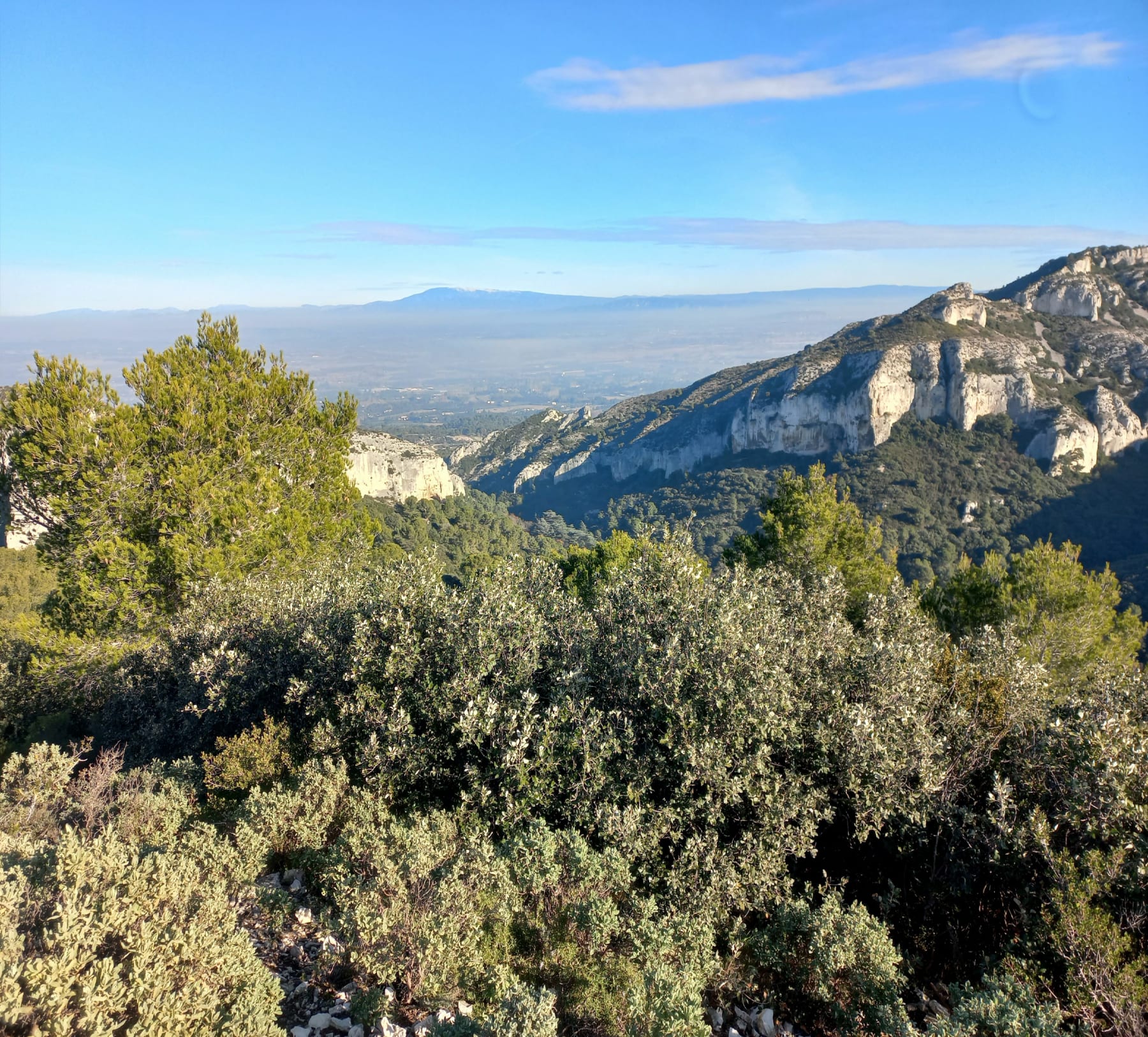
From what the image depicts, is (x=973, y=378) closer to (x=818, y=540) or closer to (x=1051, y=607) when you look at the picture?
(x=1051, y=607)

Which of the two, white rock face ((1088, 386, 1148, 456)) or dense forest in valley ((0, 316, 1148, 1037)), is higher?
white rock face ((1088, 386, 1148, 456))

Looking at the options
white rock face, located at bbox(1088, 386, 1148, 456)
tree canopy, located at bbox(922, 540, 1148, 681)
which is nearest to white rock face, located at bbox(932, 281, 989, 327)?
white rock face, located at bbox(1088, 386, 1148, 456)

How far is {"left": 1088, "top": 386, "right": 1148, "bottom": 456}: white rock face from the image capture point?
271ft

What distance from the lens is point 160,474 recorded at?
14.5 metres

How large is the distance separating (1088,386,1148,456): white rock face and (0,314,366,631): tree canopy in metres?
101

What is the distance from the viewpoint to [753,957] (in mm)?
6809

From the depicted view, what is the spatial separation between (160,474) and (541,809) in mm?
12251

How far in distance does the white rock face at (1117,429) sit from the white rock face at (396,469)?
91.4 metres

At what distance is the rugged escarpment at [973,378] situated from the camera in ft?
283

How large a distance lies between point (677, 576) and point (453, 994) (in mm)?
6124

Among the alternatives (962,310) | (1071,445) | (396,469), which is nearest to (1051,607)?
(1071,445)

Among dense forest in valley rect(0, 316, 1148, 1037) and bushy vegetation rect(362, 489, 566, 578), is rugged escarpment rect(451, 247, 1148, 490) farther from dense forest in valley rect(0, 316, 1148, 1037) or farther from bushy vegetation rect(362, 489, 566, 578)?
dense forest in valley rect(0, 316, 1148, 1037)

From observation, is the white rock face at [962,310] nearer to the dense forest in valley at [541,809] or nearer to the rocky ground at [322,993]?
the dense forest in valley at [541,809]

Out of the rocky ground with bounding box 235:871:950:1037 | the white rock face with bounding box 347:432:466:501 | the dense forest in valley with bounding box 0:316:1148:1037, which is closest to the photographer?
the dense forest in valley with bounding box 0:316:1148:1037
